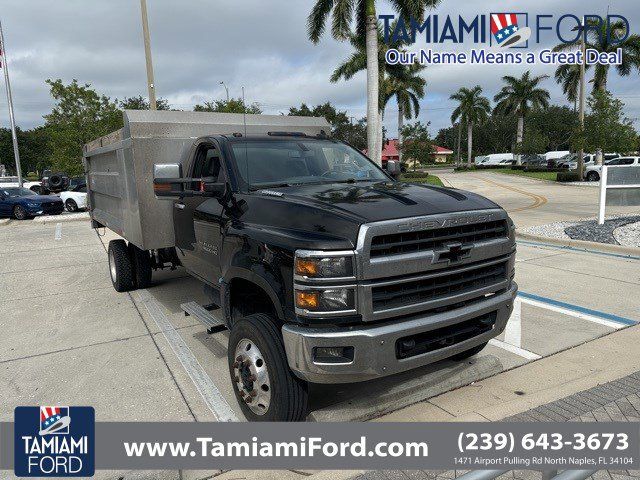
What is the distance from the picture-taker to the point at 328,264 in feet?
9.13

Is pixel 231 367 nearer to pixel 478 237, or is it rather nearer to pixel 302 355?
pixel 302 355

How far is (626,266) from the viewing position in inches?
305

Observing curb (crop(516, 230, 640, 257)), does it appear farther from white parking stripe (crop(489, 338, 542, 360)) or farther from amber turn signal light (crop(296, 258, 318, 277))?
amber turn signal light (crop(296, 258, 318, 277))

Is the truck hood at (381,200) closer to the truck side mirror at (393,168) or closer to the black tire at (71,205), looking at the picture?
the truck side mirror at (393,168)

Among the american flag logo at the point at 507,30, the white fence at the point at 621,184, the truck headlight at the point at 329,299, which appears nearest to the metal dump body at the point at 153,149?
the truck headlight at the point at 329,299

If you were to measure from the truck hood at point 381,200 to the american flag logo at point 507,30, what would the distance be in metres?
17.5

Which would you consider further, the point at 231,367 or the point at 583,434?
the point at 231,367

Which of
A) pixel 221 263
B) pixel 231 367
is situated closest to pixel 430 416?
pixel 231 367

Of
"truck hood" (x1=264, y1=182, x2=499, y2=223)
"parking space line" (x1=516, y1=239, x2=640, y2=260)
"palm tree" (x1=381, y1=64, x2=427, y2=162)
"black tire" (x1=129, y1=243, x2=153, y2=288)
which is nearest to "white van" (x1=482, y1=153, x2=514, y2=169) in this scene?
"palm tree" (x1=381, y1=64, x2=427, y2=162)

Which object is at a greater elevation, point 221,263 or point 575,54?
point 575,54

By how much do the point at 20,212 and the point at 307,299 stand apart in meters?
20.5

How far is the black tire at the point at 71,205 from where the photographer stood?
21234 mm

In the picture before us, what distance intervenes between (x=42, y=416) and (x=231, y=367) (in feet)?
4.12

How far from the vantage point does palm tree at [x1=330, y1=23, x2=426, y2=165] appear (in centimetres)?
2812
